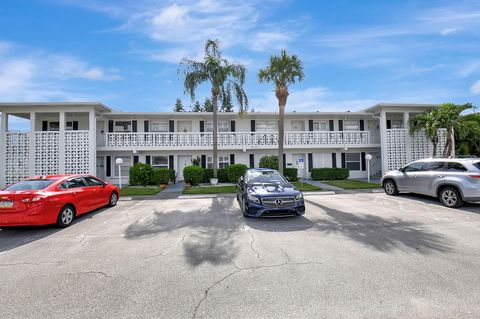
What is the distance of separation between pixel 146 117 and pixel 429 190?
18.7 metres

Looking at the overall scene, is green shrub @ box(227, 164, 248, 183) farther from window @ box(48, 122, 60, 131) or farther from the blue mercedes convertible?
window @ box(48, 122, 60, 131)

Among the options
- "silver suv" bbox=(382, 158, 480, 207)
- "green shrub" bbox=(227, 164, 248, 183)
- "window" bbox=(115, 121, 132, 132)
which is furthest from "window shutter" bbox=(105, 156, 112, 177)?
"silver suv" bbox=(382, 158, 480, 207)

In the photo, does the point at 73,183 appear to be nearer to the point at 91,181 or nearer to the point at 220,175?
the point at 91,181

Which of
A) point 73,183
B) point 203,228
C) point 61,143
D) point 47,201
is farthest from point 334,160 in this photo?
point 61,143

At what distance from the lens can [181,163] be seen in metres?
19.6

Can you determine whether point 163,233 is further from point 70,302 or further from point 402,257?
point 402,257

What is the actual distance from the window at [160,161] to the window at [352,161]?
1519 centimetres

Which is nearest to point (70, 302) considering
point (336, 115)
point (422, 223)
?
point (422, 223)

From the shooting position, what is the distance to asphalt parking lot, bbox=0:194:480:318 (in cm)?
284

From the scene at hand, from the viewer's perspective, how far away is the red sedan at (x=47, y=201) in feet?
19.8

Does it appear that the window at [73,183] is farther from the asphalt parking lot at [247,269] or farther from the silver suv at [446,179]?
the silver suv at [446,179]

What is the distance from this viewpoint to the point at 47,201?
20.6 ft

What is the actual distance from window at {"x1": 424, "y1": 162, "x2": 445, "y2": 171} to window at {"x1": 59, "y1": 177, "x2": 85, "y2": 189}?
13.1 meters

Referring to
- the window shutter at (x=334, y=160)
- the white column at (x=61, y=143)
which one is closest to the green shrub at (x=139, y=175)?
the white column at (x=61, y=143)
